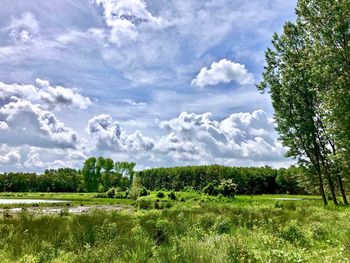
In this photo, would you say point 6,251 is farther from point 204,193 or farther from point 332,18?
point 204,193

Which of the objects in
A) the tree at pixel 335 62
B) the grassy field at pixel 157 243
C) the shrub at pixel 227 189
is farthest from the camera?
the shrub at pixel 227 189

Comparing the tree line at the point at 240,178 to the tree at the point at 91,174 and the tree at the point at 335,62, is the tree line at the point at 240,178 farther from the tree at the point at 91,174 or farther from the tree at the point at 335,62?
the tree at the point at 335,62

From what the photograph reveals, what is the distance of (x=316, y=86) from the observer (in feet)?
78.0

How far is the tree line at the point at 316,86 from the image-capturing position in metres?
19.7

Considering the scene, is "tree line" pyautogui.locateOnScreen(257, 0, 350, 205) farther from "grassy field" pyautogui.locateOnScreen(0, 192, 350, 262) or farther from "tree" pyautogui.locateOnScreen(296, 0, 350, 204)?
"grassy field" pyautogui.locateOnScreen(0, 192, 350, 262)

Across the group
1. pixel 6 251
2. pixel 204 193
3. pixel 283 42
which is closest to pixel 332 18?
pixel 283 42

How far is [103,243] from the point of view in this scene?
8086mm

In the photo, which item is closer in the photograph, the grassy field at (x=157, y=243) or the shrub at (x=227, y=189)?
the grassy field at (x=157, y=243)

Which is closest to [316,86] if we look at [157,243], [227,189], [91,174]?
[157,243]

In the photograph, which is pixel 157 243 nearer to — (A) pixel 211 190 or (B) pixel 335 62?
(B) pixel 335 62

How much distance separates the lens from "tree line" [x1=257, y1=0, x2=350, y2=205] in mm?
19703

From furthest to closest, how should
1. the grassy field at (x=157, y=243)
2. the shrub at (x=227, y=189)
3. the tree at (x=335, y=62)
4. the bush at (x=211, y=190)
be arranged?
the bush at (x=211, y=190), the shrub at (x=227, y=189), the tree at (x=335, y=62), the grassy field at (x=157, y=243)

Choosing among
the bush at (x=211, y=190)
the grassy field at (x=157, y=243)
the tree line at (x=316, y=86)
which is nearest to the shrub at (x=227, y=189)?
the bush at (x=211, y=190)

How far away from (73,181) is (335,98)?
139m
